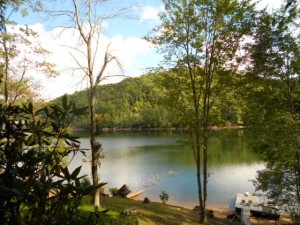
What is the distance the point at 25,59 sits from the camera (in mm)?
10852

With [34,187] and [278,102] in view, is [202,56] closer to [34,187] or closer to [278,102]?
[278,102]

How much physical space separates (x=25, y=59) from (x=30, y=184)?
10575 millimetres

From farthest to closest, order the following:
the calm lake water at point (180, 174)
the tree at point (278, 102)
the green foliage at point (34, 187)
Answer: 1. the calm lake water at point (180, 174)
2. the tree at point (278, 102)
3. the green foliage at point (34, 187)

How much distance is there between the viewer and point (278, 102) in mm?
8523

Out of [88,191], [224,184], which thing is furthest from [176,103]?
[224,184]

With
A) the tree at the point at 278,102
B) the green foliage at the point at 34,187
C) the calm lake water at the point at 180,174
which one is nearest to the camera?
the green foliage at the point at 34,187

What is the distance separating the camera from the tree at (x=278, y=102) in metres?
8.10

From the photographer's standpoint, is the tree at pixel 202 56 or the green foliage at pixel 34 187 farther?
the tree at pixel 202 56

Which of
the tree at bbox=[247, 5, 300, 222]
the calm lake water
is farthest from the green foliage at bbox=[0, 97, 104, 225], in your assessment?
the calm lake water

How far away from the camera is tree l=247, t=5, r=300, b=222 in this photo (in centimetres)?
810

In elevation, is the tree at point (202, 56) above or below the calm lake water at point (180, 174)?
above

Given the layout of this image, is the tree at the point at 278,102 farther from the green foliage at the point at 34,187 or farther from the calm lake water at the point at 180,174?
the green foliage at the point at 34,187

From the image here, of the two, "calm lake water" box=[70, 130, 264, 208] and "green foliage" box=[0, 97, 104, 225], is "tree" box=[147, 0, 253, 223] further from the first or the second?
"green foliage" box=[0, 97, 104, 225]

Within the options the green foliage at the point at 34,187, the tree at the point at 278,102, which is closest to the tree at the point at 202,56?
the tree at the point at 278,102
